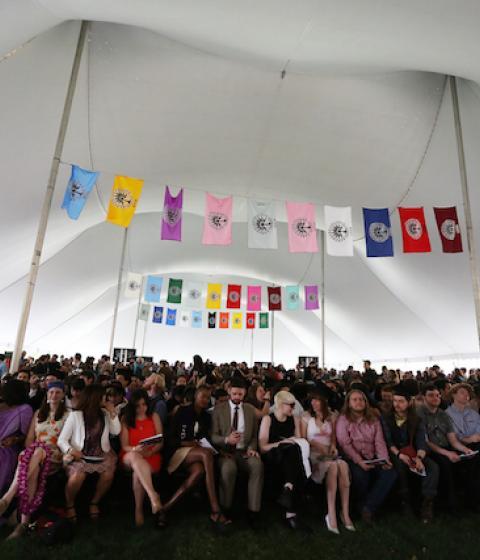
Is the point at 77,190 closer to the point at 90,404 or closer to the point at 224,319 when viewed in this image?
the point at 90,404

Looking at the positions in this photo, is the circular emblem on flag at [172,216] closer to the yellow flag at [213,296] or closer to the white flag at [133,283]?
the white flag at [133,283]

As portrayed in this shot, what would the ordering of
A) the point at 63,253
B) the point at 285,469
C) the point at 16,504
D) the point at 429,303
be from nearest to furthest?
1. the point at 16,504
2. the point at 285,469
3. the point at 429,303
4. the point at 63,253

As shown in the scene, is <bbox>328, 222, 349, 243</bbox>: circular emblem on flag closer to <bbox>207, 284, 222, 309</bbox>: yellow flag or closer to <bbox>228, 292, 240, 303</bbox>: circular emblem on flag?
<bbox>207, 284, 222, 309</bbox>: yellow flag

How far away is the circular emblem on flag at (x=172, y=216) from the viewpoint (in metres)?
9.49

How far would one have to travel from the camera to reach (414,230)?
9.27 meters

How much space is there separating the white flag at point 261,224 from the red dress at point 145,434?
6445 mm

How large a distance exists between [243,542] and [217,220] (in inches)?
288

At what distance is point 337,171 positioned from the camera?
1181 cm

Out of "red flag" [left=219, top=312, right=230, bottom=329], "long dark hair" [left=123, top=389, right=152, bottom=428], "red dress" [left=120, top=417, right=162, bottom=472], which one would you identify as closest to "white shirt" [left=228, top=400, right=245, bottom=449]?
"red dress" [left=120, top=417, right=162, bottom=472]

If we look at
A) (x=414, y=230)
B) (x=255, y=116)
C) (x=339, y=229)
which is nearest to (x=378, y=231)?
(x=414, y=230)

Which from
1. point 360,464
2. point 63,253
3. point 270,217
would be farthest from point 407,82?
point 63,253

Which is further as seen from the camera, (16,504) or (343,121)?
(343,121)

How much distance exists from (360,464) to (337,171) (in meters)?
9.40

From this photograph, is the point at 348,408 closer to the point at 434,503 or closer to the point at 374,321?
the point at 434,503
